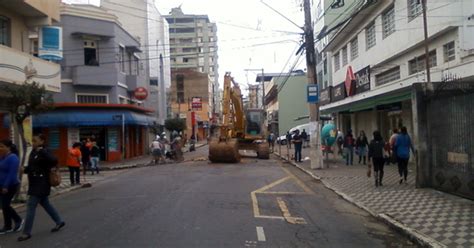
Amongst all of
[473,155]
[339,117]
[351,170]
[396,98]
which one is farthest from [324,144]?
[473,155]

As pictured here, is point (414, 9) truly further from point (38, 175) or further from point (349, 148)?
point (38, 175)

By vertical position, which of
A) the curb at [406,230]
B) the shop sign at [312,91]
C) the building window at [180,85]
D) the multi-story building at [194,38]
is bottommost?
the curb at [406,230]

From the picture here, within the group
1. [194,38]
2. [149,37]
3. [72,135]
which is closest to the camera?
[72,135]

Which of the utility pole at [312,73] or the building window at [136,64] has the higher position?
the building window at [136,64]

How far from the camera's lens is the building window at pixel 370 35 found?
1128 inches

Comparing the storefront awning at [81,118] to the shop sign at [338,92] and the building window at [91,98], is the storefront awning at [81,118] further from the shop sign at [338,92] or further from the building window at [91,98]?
the shop sign at [338,92]

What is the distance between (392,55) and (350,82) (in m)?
7.69

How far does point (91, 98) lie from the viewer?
34781 mm

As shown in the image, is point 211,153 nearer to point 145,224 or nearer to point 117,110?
point 117,110

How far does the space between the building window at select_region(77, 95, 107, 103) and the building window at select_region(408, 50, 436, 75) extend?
20.3m

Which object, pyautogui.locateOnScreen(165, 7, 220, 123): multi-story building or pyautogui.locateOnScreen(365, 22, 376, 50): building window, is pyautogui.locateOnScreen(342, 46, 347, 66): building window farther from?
pyautogui.locateOnScreen(165, 7, 220, 123): multi-story building

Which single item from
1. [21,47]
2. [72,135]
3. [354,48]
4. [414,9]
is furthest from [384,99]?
[72,135]

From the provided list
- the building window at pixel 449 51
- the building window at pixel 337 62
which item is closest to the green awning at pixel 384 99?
the building window at pixel 449 51

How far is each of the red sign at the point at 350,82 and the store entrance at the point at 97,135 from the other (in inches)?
622
